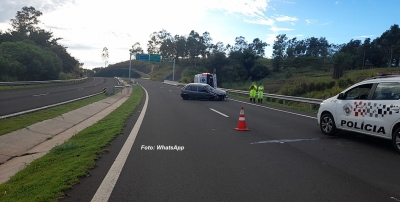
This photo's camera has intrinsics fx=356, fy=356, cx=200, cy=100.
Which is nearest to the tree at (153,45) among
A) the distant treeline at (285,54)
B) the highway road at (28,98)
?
the distant treeline at (285,54)

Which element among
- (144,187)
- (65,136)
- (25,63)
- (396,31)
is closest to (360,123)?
(144,187)

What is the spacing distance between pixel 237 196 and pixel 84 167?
3.07 metres

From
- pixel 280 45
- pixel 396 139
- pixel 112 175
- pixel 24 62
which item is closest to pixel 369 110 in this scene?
pixel 396 139

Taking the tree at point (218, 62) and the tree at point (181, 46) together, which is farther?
the tree at point (181, 46)

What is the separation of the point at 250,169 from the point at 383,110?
13.4 feet

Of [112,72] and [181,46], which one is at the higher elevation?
[181,46]

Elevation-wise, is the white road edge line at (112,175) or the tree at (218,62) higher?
the tree at (218,62)

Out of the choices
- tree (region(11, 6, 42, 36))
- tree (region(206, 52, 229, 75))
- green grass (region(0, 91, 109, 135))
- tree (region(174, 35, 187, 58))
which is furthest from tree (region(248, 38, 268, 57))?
green grass (region(0, 91, 109, 135))

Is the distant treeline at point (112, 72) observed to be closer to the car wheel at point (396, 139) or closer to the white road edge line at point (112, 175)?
the white road edge line at point (112, 175)

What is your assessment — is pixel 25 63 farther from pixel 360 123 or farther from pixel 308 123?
pixel 360 123

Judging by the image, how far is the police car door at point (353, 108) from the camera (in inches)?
367

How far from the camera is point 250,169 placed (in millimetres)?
6684

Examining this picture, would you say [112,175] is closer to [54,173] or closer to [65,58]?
[54,173]

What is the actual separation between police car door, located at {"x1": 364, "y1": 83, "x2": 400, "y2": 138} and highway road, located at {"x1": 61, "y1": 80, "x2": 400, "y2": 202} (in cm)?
50
